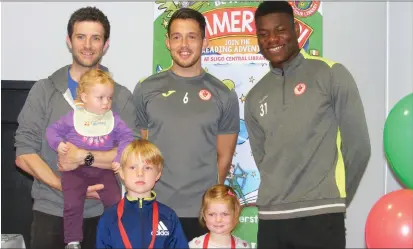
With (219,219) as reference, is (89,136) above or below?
above

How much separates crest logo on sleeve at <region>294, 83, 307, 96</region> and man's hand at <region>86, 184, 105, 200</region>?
3.95 feet

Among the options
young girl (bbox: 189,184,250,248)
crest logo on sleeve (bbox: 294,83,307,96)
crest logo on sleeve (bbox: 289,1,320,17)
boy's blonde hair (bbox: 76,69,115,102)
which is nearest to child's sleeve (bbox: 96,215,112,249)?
young girl (bbox: 189,184,250,248)

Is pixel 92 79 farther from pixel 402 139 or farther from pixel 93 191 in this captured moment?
pixel 402 139

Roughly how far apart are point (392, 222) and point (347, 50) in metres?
1.53

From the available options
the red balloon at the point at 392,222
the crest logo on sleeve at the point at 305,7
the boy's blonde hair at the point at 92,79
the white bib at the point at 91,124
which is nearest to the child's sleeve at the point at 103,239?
the white bib at the point at 91,124

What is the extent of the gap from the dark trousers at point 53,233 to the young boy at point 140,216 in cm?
41

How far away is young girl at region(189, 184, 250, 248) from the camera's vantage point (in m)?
3.17

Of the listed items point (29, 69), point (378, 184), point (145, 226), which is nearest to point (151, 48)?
point (29, 69)

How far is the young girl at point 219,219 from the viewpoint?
317 cm

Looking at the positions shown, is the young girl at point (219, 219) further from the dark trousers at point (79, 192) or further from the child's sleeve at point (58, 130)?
the child's sleeve at point (58, 130)

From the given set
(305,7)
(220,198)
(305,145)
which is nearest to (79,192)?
(220,198)

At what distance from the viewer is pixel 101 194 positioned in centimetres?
336

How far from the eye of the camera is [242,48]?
4.18 metres

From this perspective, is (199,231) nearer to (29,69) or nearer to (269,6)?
(269,6)
